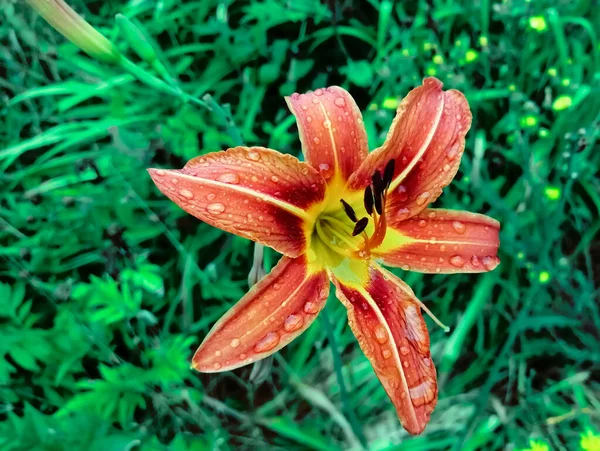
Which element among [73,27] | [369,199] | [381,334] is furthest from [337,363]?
[73,27]

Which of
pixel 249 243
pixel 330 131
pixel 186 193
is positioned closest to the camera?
pixel 186 193

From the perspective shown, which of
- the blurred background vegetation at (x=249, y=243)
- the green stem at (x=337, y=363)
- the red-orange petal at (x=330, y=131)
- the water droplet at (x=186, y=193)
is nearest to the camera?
the water droplet at (x=186, y=193)

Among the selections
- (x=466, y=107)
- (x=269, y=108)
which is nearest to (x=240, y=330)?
(x=466, y=107)

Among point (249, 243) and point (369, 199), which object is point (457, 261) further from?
point (249, 243)

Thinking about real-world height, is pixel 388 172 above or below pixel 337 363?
above

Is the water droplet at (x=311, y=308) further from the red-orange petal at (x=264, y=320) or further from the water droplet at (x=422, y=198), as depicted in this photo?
the water droplet at (x=422, y=198)

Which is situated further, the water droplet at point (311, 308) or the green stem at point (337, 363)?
the green stem at point (337, 363)

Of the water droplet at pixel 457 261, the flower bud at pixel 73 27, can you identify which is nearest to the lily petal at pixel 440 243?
the water droplet at pixel 457 261

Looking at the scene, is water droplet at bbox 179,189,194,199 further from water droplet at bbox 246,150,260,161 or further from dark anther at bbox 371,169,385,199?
dark anther at bbox 371,169,385,199
